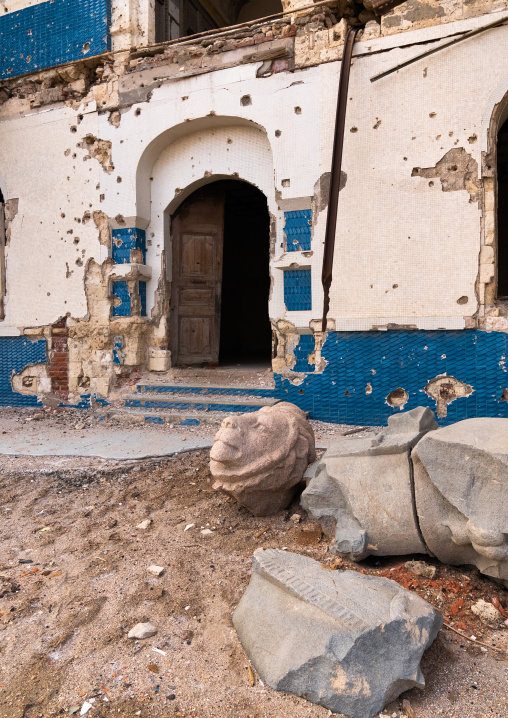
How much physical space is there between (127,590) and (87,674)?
0.49 metres

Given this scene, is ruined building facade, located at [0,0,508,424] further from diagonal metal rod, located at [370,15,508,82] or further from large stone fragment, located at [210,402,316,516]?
large stone fragment, located at [210,402,316,516]

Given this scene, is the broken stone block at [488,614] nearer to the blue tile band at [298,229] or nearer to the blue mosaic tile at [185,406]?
the blue mosaic tile at [185,406]

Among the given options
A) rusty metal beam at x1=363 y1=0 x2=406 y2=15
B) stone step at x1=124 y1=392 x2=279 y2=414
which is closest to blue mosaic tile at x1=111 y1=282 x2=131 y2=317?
stone step at x1=124 y1=392 x2=279 y2=414

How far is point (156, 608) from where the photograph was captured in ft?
6.47

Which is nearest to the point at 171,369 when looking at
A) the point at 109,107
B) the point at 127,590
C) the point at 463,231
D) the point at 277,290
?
the point at 277,290

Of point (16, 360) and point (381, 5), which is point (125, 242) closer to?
point (16, 360)

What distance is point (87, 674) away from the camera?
162 cm

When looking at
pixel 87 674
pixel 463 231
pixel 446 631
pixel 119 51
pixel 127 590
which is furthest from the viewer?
pixel 119 51

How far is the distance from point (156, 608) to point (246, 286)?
30.8ft

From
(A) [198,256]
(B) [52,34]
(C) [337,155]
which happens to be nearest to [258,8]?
(B) [52,34]

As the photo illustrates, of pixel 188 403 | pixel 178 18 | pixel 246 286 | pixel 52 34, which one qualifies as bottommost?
pixel 188 403

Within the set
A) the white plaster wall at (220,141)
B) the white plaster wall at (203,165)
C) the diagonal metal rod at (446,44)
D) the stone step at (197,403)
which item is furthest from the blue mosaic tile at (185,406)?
the diagonal metal rod at (446,44)

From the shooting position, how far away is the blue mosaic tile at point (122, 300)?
553 centimetres

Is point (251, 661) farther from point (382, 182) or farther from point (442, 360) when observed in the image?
point (382, 182)
